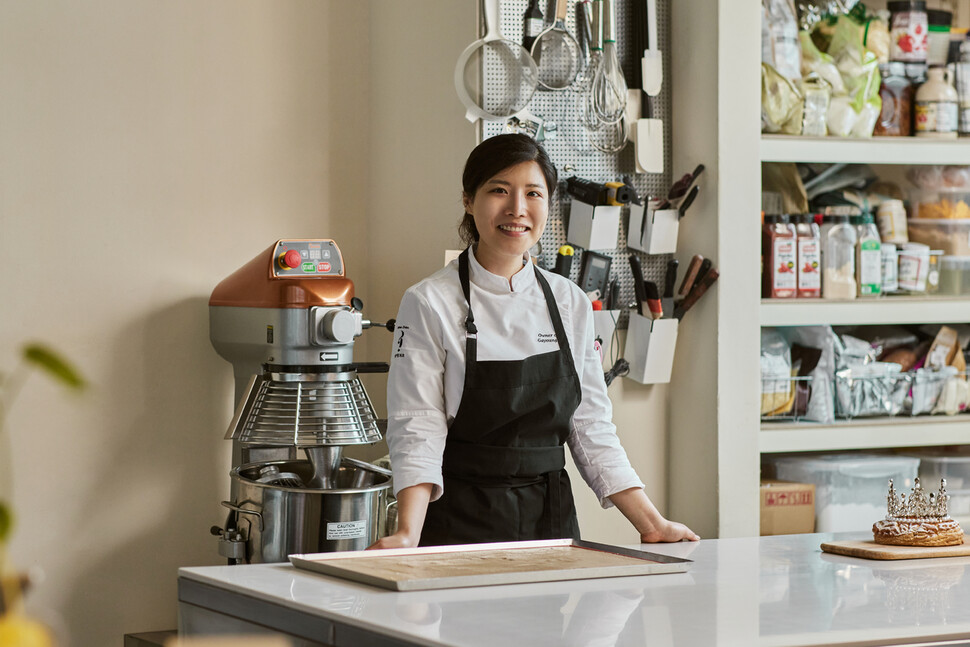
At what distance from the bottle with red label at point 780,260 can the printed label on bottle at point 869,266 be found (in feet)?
0.79

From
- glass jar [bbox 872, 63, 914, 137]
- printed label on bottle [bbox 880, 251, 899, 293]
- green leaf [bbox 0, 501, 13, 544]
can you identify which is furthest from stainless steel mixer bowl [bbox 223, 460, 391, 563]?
green leaf [bbox 0, 501, 13, 544]

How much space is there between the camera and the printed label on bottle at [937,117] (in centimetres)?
358

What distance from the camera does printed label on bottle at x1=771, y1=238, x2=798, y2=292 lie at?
11.0ft

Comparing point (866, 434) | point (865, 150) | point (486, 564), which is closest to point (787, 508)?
point (866, 434)

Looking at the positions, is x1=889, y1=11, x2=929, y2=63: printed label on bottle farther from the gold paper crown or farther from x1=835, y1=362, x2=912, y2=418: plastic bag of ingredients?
the gold paper crown

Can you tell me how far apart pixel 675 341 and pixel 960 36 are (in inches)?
59.7

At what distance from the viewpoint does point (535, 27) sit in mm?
3090

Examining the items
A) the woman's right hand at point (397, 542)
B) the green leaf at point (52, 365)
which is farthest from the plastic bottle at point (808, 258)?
the green leaf at point (52, 365)

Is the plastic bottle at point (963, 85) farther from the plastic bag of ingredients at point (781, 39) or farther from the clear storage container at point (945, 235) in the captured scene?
the plastic bag of ingredients at point (781, 39)

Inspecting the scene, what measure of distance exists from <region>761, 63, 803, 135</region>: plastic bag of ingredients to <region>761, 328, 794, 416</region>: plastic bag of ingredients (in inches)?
25.7

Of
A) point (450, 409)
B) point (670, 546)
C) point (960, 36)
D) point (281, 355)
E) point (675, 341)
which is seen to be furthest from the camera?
point (960, 36)

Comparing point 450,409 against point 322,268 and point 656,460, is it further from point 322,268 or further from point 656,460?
point 656,460

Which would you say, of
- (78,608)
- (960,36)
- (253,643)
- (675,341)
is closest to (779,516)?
(675,341)

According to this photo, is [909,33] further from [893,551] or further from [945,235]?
[893,551]
